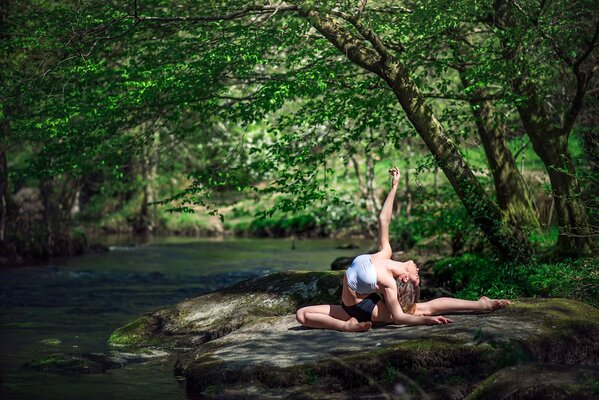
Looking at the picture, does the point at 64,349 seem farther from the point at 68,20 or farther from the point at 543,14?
the point at 543,14

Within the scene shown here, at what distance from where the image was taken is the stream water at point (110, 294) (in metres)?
10.3

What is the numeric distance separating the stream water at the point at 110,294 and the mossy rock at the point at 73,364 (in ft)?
0.55

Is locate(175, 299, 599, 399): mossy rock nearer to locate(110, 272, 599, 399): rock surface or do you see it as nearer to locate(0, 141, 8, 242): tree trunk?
locate(110, 272, 599, 399): rock surface

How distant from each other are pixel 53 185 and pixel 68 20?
17.4m

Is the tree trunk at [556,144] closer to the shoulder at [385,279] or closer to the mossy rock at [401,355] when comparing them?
the mossy rock at [401,355]

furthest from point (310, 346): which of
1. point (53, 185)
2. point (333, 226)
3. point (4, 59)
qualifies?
point (333, 226)

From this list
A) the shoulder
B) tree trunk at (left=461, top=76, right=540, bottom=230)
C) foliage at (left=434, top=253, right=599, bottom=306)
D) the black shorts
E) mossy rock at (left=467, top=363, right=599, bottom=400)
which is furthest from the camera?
tree trunk at (left=461, top=76, right=540, bottom=230)

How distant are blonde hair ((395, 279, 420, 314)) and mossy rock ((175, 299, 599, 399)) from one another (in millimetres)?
333

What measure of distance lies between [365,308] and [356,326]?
250mm

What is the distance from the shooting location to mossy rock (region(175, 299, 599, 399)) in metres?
8.56

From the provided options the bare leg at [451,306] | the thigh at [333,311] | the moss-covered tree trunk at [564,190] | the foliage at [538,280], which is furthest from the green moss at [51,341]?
the moss-covered tree trunk at [564,190]

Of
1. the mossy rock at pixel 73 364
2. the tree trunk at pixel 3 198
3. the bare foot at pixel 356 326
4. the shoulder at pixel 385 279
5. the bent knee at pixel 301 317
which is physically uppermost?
the tree trunk at pixel 3 198

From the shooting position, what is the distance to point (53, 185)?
30828mm

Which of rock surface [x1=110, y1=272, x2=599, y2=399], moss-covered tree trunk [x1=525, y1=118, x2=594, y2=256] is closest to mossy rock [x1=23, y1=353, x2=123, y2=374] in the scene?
rock surface [x1=110, y1=272, x2=599, y2=399]
